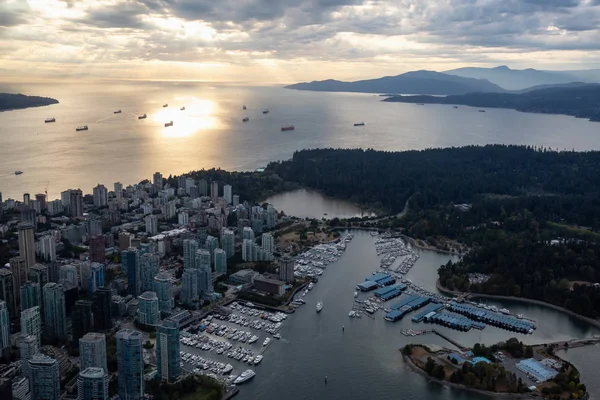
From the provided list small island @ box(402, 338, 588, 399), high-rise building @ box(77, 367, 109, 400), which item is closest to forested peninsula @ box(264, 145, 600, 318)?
small island @ box(402, 338, 588, 399)

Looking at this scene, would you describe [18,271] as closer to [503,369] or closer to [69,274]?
[69,274]

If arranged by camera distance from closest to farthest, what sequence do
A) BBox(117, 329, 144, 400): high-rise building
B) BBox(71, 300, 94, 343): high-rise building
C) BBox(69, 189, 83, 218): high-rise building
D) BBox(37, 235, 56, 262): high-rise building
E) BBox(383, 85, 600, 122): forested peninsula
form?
BBox(117, 329, 144, 400): high-rise building → BBox(71, 300, 94, 343): high-rise building → BBox(37, 235, 56, 262): high-rise building → BBox(69, 189, 83, 218): high-rise building → BBox(383, 85, 600, 122): forested peninsula

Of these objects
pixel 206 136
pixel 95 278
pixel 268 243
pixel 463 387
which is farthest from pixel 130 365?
pixel 206 136

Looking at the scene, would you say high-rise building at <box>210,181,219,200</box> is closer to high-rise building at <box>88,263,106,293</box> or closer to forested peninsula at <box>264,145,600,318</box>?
forested peninsula at <box>264,145,600,318</box>

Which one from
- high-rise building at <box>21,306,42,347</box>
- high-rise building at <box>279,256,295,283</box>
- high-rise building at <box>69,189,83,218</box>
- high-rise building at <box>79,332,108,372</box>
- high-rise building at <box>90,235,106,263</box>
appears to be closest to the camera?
high-rise building at <box>79,332,108,372</box>

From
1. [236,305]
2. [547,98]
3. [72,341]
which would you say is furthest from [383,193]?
[547,98]

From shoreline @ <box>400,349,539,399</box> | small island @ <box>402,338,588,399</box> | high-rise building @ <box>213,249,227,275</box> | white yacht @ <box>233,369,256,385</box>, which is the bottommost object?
shoreline @ <box>400,349,539,399</box>

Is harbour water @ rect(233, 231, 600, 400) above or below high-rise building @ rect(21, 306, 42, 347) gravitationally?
below
